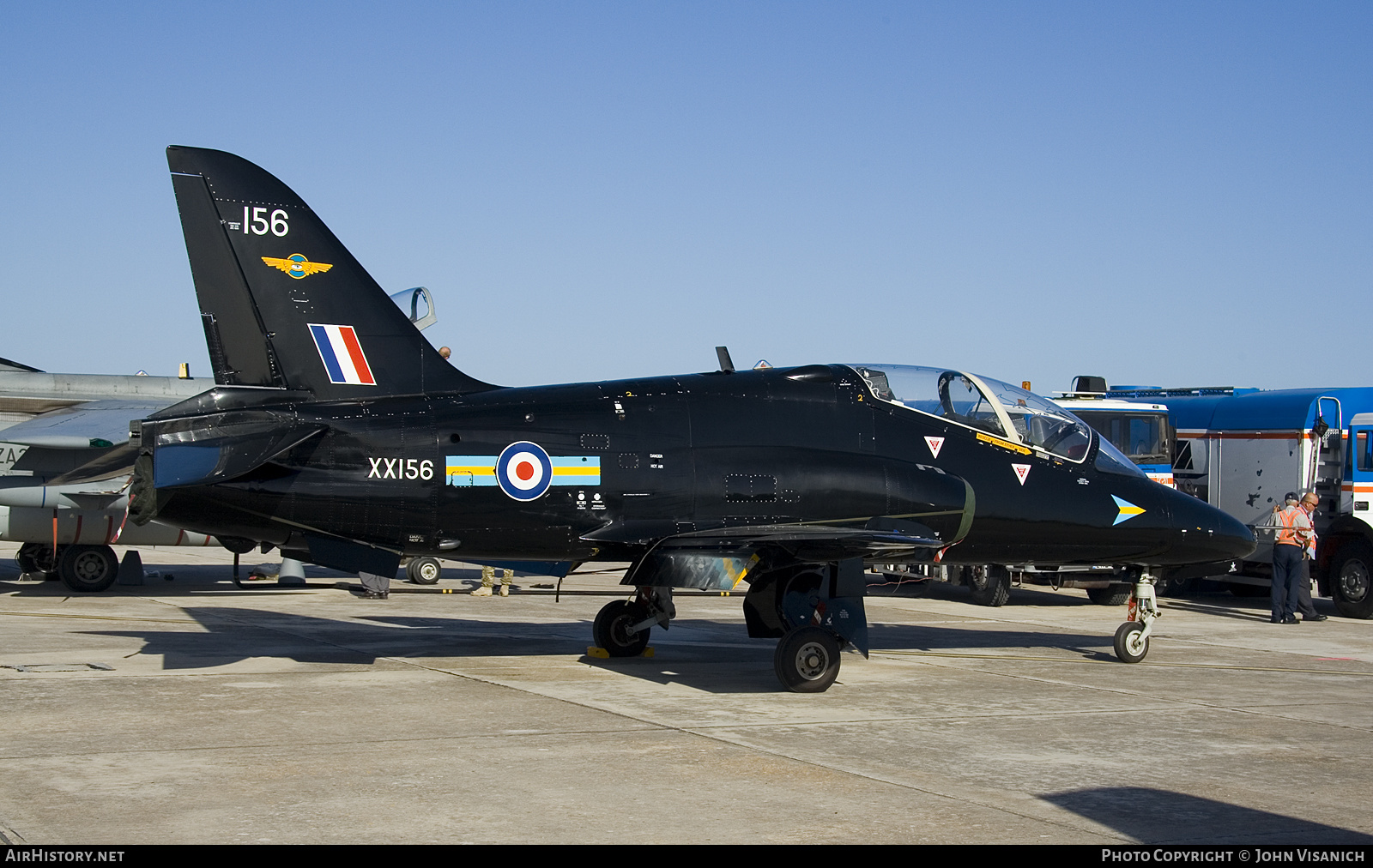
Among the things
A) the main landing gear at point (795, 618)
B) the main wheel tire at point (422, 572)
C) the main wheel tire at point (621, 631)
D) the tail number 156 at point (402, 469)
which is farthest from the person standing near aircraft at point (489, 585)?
the tail number 156 at point (402, 469)

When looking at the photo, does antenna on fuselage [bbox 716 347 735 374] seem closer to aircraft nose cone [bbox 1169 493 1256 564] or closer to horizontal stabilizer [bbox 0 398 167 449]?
aircraft nose cone [bbox 1169 493 1256 564]

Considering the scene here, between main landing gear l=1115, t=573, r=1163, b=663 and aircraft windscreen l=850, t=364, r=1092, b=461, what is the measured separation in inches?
67.4

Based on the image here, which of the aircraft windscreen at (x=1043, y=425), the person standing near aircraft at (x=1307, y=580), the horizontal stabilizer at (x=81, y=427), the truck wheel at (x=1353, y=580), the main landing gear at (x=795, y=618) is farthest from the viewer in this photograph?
Answer: the truck wheel at (x=1353, y=580)

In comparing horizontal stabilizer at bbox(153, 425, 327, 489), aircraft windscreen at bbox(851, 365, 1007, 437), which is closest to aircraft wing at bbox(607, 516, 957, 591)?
aircraft windscreen at bbox(851, 365, 1007, 437)

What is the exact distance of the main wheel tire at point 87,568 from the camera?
19.1 m

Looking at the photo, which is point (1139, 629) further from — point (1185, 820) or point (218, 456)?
point (218, 456)

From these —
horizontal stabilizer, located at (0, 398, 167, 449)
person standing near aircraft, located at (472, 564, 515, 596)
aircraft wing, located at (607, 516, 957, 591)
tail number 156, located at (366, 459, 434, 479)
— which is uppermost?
horizontal stabilizer, located at (0, 398, 167, 449)

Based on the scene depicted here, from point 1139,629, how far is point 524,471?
6949 mm

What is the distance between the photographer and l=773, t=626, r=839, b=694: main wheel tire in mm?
10789

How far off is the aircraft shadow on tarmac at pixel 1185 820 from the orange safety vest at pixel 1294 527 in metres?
12.5

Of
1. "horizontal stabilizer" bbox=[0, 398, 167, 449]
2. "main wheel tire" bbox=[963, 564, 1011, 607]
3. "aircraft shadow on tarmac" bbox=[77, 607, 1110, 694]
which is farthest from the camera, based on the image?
"main wheel tire" bbox=[963, 564, 1011, 607]

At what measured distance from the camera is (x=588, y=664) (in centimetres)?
1224

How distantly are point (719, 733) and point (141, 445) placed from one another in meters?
5.08

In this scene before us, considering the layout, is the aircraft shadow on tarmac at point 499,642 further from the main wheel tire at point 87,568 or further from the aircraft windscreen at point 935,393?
the main wheel tire at point 87,568
